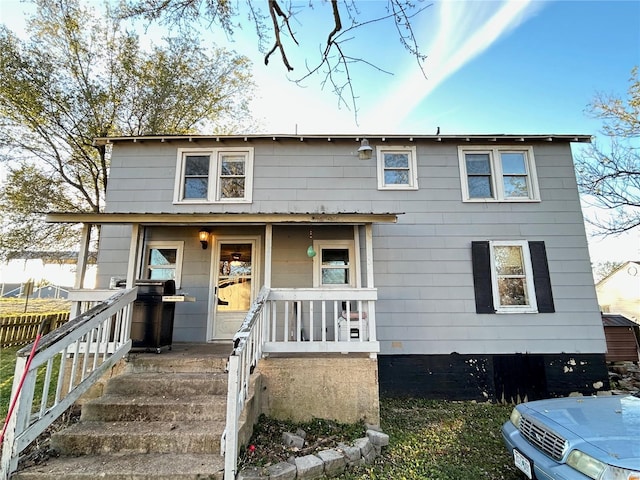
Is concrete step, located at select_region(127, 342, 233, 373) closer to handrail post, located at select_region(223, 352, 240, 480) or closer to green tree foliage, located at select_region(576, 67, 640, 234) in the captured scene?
handrail post, located at select_region(223, 352, 240, 480)

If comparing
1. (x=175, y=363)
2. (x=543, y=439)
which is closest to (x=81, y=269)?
(x=175, y=363)

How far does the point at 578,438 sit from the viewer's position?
8.57ft

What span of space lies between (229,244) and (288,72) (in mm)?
4182

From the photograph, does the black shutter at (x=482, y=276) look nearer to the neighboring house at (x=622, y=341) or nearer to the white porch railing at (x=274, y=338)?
the white porch railing at (x=274, y=338)

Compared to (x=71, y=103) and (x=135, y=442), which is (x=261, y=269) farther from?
(x=71, y=103)

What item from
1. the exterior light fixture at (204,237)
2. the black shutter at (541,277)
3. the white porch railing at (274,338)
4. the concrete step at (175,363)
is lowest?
the concrete step at (175,363)

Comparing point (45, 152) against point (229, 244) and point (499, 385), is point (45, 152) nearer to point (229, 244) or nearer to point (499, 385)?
point (229, 244)

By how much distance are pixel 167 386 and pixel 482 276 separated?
19.5 feet

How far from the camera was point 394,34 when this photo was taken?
3201 millimetres

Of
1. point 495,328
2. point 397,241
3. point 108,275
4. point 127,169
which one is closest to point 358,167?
point 397,241

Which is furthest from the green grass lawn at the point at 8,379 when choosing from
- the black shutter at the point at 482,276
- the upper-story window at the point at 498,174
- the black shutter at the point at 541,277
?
the black shutter at the point at 541,277

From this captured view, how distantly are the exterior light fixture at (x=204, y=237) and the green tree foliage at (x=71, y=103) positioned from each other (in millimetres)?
6883

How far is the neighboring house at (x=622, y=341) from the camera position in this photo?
820 cm

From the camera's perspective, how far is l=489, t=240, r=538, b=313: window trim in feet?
20.2
